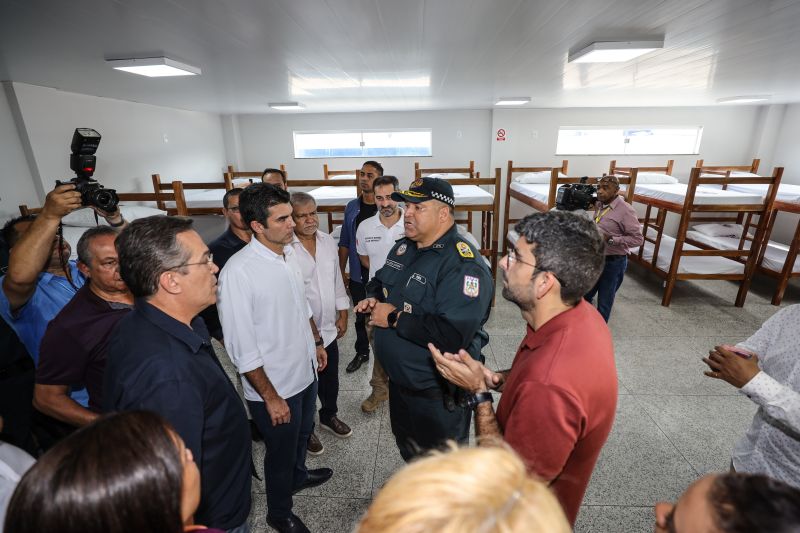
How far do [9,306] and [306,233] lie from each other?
5.36 feet

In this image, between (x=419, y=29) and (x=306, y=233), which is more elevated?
(x=419, y=29)

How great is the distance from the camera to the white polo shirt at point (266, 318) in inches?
69.6

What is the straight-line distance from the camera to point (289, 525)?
203 cm

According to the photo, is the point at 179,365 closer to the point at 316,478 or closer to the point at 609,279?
the point at 316,478

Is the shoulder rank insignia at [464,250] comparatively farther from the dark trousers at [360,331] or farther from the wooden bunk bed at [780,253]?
the wooden bunk bed at [780,253]

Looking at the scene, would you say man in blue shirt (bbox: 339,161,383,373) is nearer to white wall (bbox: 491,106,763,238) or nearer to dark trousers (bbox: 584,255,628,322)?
dark trousers (bbox: 584,255,628,322)

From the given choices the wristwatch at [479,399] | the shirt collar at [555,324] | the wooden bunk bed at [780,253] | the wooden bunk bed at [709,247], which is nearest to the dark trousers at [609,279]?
the wooden bunk bed at [709,247]

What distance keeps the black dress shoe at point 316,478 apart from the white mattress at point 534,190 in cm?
512

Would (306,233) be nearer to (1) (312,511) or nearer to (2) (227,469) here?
(2) (227,469)

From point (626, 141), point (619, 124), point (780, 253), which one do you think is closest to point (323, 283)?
point (780, 253)

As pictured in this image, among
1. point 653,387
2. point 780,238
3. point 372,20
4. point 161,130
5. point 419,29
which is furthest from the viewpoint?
point 780,238

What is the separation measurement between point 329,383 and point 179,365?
69.9 inches

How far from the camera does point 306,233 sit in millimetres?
2631

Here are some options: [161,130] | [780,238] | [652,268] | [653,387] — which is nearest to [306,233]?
[653,387]
